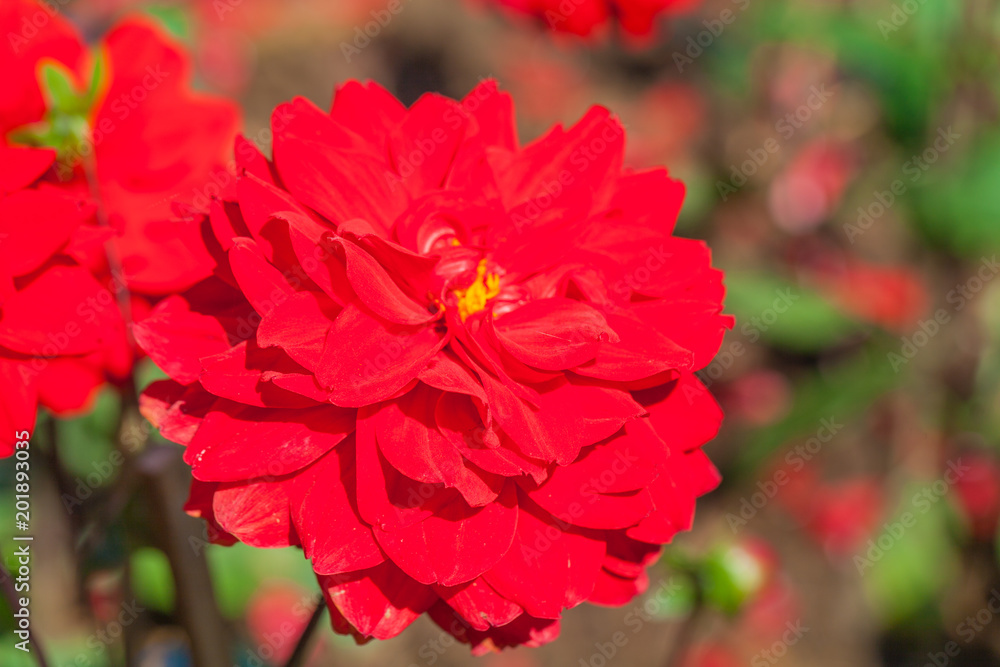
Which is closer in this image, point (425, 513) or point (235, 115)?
point (425, 513)

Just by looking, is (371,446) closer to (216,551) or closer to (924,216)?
(216,551)

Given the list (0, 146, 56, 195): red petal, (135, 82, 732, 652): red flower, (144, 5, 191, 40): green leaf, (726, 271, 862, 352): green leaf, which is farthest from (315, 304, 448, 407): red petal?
(726, 271, 862, 352): green leaf

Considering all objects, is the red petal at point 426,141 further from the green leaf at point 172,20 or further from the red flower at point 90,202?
the green leaf at point 172,20

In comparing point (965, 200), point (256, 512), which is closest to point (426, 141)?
point (256, 512)

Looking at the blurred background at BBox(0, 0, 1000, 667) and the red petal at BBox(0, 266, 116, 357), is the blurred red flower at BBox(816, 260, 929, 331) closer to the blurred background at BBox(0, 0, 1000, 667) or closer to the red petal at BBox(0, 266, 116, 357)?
the blurred background at BBox(0, 0, 1000, 667)

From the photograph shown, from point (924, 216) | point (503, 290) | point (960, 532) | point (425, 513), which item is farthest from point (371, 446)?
point (960, 532)
